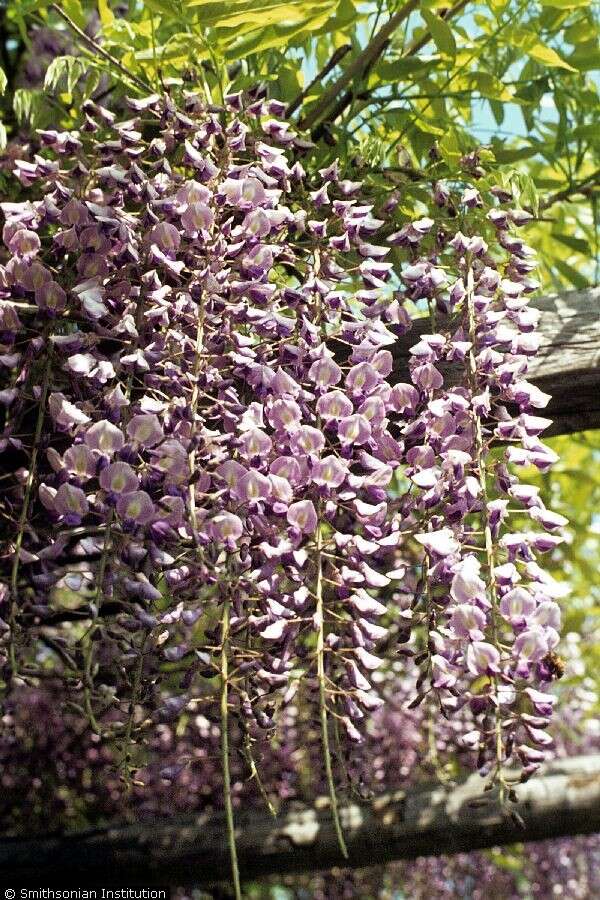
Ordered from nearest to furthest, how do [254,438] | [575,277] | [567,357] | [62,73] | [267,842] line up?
[254,438] < [62,73] < [567,357] < [575,277] < [267,842]

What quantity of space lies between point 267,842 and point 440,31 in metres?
1.63

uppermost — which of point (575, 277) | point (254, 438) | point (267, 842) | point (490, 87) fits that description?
point (490, 87)

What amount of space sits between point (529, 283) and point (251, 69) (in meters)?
0.58

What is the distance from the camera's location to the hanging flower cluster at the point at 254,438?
0.96 meters

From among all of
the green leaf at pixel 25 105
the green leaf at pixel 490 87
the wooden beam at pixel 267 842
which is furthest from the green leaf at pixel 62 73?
the wooden beam at pixel 267 842

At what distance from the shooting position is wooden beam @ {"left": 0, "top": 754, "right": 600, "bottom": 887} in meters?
2.15

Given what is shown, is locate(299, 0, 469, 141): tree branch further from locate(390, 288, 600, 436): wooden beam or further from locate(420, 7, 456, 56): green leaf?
locate(390, 288, 600, 436): wooden beam

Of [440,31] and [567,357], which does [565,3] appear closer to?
[440,31]

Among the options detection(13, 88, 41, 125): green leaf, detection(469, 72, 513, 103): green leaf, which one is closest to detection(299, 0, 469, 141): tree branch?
detection(469, 72, 513, 103): green leaf

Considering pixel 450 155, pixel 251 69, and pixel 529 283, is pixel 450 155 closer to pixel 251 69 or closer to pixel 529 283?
pixel 529 283

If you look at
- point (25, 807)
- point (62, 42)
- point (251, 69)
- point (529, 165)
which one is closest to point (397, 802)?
point (25, 807)

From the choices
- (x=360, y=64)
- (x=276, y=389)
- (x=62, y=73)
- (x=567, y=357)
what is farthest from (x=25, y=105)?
(x=567, y=357)

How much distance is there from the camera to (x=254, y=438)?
3.22 feet

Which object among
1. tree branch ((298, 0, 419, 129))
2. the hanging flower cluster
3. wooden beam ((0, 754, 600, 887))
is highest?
tree branch ((298, 0, 419, 129))
